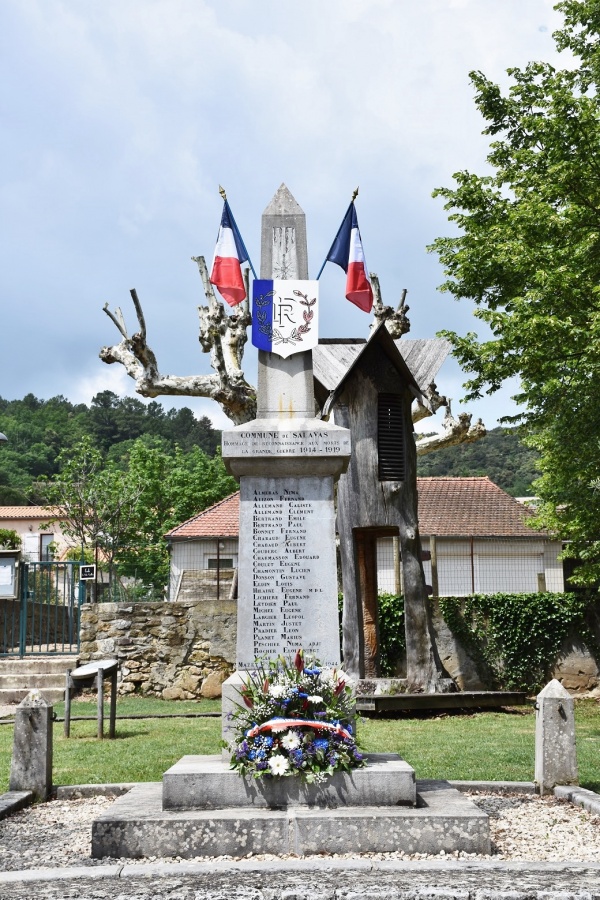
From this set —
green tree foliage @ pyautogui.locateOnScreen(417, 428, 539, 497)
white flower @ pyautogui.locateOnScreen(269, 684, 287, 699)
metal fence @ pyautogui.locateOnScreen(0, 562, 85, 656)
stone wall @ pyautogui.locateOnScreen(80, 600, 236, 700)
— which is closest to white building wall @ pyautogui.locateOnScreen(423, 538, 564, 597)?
stone wall @ pyautogui.locateOnScreen(80, 600, 236, 700)

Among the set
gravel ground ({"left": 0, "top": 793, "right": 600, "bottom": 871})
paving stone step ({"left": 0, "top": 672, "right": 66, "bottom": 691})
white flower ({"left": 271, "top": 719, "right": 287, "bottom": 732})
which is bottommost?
gravel ground ({"left": 0, "top": 793, "right": 600, "bottom": 871})

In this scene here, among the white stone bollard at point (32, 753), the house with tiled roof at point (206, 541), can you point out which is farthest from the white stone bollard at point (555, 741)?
the house with tiled roof at point (206, 541)

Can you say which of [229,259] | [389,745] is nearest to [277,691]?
[229,259]

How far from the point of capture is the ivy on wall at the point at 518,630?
16828mm

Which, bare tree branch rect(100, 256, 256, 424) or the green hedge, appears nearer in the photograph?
the green hedge

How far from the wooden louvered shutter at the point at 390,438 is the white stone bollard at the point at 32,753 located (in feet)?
26.3

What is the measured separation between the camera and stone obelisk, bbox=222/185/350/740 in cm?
696

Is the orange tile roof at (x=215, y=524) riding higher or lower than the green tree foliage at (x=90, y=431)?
lower

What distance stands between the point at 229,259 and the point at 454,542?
2187cm

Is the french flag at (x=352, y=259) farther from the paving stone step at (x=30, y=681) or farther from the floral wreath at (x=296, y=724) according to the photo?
the paving stone step at (x=30, y=681)

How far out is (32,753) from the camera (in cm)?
744

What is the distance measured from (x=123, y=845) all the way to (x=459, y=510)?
26.0 m

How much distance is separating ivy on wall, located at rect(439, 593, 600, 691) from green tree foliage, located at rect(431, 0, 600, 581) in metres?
1.39

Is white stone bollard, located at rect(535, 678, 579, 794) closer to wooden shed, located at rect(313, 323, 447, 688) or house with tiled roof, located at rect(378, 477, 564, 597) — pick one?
wooden shed, located at rect(313, 323, 447, 688)
